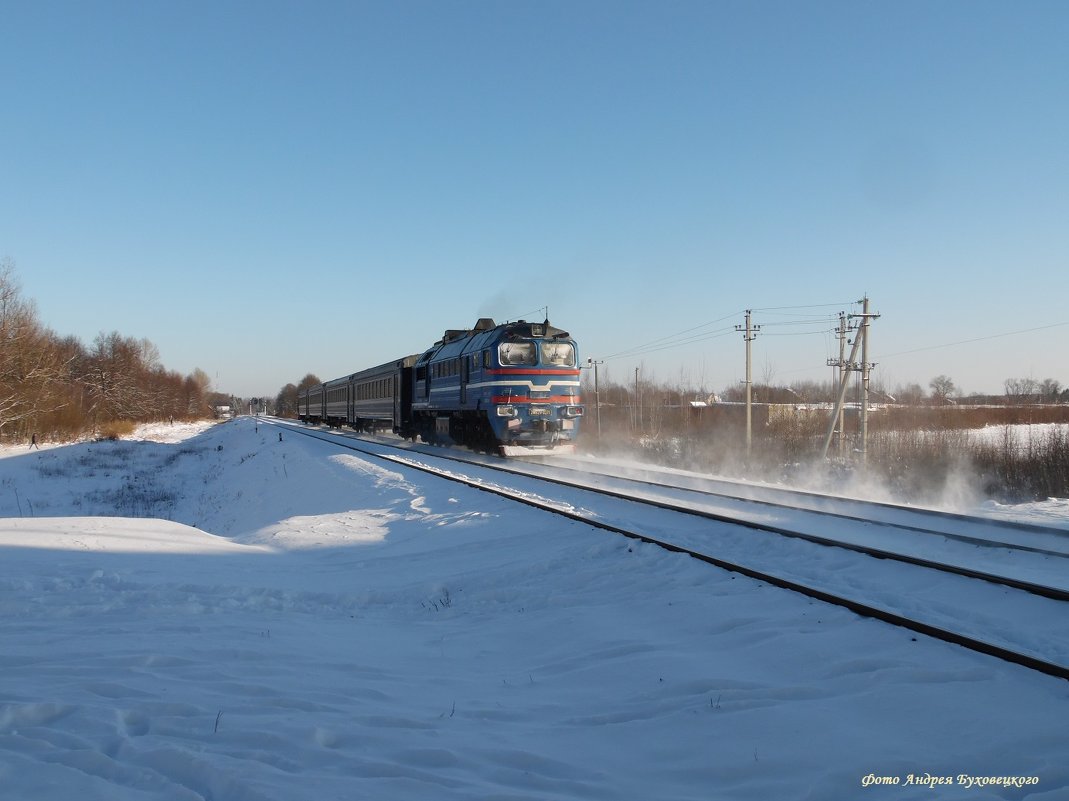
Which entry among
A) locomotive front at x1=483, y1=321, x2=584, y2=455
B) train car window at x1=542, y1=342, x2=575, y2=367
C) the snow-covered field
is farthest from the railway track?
train car window at x1=542, y1=342, x2=575, y2=367

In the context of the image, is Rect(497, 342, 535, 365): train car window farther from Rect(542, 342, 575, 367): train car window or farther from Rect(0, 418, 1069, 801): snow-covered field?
Rect(0, 418, 1069, 801): snow-covered field

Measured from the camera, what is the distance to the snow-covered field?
290 cm

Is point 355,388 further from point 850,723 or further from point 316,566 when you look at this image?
point 850,723

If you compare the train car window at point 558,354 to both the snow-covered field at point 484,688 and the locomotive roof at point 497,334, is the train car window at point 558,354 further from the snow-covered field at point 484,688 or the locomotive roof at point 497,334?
the snow-covered field at point 484,688

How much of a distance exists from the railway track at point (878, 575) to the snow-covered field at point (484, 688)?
9.5 inches

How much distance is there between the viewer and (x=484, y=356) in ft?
64.2

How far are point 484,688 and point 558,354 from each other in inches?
639

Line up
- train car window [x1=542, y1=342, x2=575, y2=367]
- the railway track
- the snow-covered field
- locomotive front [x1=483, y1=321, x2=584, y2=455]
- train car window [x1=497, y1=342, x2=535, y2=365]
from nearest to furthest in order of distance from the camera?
1. the snow-covered field
2. the railway track
3. locomotive front [x1=483, y1=321, x2=584, y2=455]
4. train car window [x1=497, y1=342, x2=535, y2=365]
5. train car window [x1=542, y1=342, x2=575, y2=367]

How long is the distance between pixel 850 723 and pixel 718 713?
2.04 feet

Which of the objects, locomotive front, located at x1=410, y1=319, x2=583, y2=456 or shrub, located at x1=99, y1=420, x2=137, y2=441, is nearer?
locomotive front, located at x1=410, y1=319, x2=583, y2=456

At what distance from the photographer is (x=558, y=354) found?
20.2 m

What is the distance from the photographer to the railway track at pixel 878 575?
15.2 feet

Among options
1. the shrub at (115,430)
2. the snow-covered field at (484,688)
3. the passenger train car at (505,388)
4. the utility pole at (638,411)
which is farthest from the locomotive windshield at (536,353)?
the shrub at (115,430)

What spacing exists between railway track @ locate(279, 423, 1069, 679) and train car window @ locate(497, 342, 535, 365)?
27.4 feet
